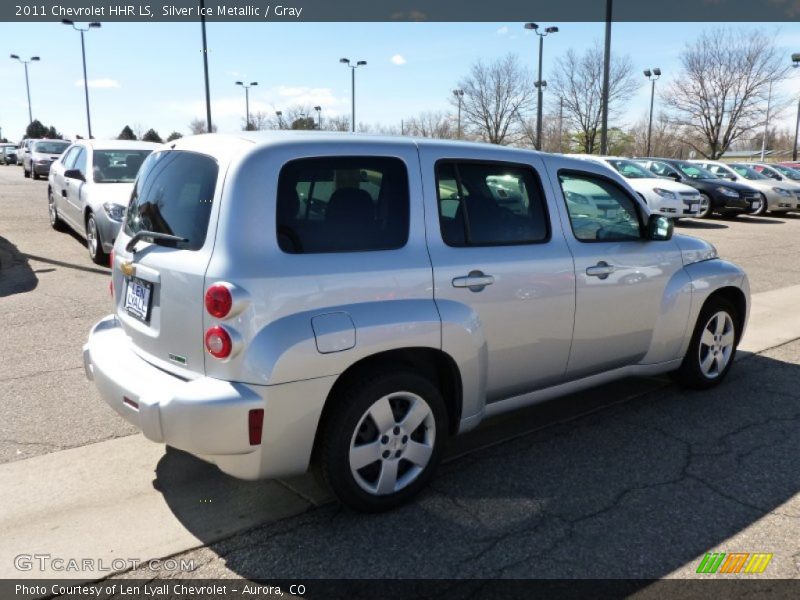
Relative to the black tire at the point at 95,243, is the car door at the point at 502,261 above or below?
above

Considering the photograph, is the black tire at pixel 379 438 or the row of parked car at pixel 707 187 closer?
the black tire at pixel 379 438

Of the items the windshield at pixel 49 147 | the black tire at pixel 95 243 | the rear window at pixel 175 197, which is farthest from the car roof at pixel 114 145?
the windshield at pixel 49 147

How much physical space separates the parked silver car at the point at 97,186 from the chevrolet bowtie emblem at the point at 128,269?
5.53 metres

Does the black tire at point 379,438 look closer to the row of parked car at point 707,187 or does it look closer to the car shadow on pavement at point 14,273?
the car shadow on pavement at point 14,273

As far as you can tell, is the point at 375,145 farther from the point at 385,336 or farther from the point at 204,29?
the point at 204,29

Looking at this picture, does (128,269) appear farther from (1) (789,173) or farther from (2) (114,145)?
(1) (789,173)

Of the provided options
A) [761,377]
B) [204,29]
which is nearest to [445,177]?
[761,377]

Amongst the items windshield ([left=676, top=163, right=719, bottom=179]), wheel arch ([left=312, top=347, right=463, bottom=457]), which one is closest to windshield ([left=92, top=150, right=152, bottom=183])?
wheel arch ([left=312, top=347, right=463, bottom=457])

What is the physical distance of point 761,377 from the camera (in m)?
5.62

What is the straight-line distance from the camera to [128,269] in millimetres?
3576

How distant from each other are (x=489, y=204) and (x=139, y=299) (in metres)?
1.95

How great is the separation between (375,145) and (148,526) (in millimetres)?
2187

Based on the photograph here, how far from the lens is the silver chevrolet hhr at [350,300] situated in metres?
2.98

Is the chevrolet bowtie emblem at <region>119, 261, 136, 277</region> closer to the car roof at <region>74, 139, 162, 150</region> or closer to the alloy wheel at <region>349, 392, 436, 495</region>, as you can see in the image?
the alloy wheel at <region>349, 392, 436, 495</region>
